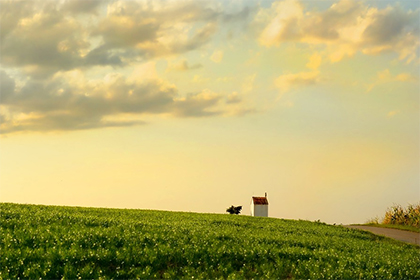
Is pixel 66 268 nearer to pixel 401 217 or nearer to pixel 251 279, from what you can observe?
pixel 251 279

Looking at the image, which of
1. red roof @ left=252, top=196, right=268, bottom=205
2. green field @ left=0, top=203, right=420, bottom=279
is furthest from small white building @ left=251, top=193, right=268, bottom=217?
green field @ left=0, top=203, right=420, bottom=279

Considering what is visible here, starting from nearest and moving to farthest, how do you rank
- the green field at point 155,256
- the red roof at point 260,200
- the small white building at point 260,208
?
1. the green field at point 155,256
2. the small white building at point 260,208
3. the red roof at point 260,200

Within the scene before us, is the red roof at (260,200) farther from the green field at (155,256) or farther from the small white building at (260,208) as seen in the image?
the green field at (155,256)

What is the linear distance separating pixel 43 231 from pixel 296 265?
12.1 metres

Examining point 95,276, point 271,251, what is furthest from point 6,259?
point 271,251

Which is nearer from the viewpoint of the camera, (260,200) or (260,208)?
(260,208)

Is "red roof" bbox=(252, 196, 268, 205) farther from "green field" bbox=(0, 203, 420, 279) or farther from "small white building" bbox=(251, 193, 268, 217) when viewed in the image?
"green field" bbox=(0, 203, 420, 279)

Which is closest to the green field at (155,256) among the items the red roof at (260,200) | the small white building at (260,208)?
the small white building at (260,208)

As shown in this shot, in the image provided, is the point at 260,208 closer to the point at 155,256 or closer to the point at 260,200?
the point at 260,200

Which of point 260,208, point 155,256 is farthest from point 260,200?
point 155,256

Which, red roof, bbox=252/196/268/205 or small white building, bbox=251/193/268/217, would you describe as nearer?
small white building, bbox=251/193/268/217

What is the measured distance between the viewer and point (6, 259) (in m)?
14.8

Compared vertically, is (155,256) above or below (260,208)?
below

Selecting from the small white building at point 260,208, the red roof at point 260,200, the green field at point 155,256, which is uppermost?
the red roof at point 260,200
